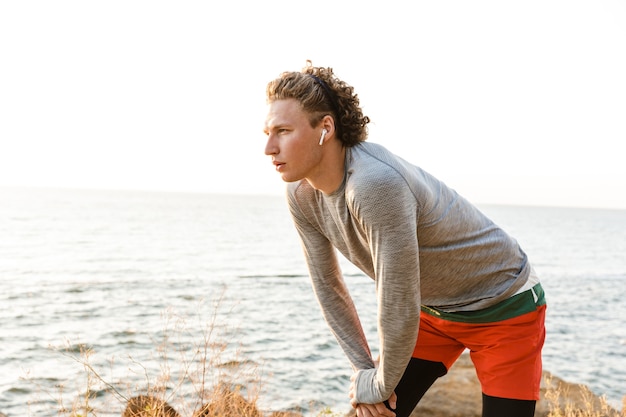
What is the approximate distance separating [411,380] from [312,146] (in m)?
1.27

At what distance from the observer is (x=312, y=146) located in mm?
2117

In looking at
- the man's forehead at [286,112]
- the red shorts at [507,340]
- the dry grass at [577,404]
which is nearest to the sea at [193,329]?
the red shorts at [507,340]

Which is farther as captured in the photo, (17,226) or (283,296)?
(17,226)

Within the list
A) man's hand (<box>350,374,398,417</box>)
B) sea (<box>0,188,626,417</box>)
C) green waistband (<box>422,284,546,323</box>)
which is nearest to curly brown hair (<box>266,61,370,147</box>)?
green waistband (<box>422,284,546,323</box>)

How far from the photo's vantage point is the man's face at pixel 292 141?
2105mm

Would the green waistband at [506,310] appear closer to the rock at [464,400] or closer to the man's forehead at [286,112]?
the man's forehead at [286,112]

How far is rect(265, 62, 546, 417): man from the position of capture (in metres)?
2.05

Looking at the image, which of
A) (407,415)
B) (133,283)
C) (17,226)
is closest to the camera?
(407,415)

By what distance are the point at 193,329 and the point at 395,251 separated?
421 inches

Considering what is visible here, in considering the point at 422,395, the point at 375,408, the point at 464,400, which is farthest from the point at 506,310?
the point at 464,400

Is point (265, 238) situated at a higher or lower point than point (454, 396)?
lower

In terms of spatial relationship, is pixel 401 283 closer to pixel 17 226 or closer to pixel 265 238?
pixel 265 238

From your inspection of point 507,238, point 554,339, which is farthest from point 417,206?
point 554,339

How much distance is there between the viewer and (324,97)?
7.07 ft
